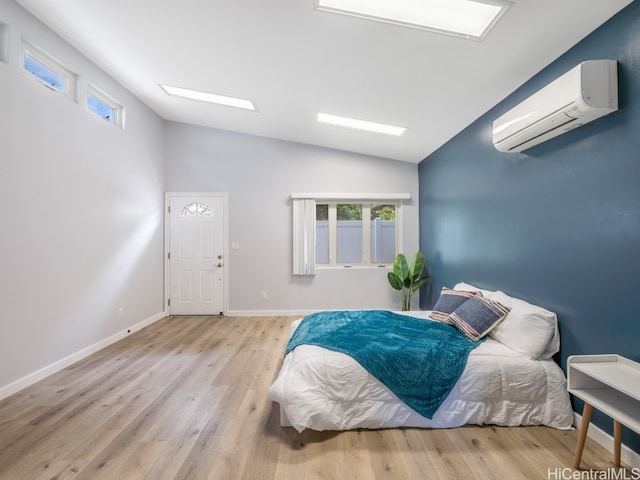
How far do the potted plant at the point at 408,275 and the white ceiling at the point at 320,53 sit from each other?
1754 mm

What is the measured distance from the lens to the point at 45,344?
2.68m

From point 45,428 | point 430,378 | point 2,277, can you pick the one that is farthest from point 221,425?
point 2,277

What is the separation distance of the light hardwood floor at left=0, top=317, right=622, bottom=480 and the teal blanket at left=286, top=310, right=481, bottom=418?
0.26m

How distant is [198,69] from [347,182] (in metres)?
2.67

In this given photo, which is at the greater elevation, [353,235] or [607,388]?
[353,235]

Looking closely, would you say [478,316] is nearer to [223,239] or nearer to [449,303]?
[449,303]

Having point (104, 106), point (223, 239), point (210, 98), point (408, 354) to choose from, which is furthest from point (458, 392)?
point (104, 106)

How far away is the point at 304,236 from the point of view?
4828 millimetres

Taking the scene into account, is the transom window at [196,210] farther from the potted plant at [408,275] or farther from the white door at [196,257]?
the potted plant at [408,275]

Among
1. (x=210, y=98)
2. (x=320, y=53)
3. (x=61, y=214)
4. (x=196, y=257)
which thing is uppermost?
(x=210, y=98)

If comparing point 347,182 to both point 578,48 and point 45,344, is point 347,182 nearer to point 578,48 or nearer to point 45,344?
point 578,48

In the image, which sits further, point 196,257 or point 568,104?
point 196,257

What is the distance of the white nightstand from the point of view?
1360 mm

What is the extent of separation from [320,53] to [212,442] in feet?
9.69
